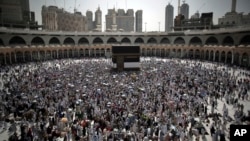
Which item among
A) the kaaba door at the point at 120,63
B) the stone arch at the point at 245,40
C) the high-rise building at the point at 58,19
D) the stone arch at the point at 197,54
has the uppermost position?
the high-rise building at the point at 58,19

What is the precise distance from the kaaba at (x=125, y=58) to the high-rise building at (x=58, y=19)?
9384 cm

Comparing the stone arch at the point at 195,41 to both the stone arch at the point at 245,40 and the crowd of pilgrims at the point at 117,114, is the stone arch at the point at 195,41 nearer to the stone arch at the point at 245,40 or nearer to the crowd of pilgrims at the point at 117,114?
the stone arch at the point at 245,40

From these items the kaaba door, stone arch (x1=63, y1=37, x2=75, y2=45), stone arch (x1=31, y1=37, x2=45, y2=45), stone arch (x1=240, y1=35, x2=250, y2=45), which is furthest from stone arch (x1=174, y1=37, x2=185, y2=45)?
stone arch (x1=31, y1=37, x2=45, y2=45)

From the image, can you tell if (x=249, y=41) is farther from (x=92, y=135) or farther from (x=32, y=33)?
(x=32, y=33)

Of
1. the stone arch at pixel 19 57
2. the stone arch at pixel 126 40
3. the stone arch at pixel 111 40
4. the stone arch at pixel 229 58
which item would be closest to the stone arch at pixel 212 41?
the stone arch at pixel 229 58

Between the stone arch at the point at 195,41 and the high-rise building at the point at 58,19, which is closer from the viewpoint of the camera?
the stone arch at the point at 195,41

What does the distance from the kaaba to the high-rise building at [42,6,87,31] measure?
93843mm

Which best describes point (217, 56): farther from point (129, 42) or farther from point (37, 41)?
point (37, 41)

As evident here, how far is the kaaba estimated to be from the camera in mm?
35562

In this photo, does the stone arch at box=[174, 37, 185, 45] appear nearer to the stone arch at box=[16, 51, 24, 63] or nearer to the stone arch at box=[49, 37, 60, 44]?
the stone arch at box=[49, 37, 60, 44]

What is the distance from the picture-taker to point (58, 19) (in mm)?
120688

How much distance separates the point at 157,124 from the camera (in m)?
13.3

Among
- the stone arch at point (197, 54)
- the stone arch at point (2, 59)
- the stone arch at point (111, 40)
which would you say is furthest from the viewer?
the stone arch at point (111, 40)

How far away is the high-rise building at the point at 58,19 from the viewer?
120 meters
